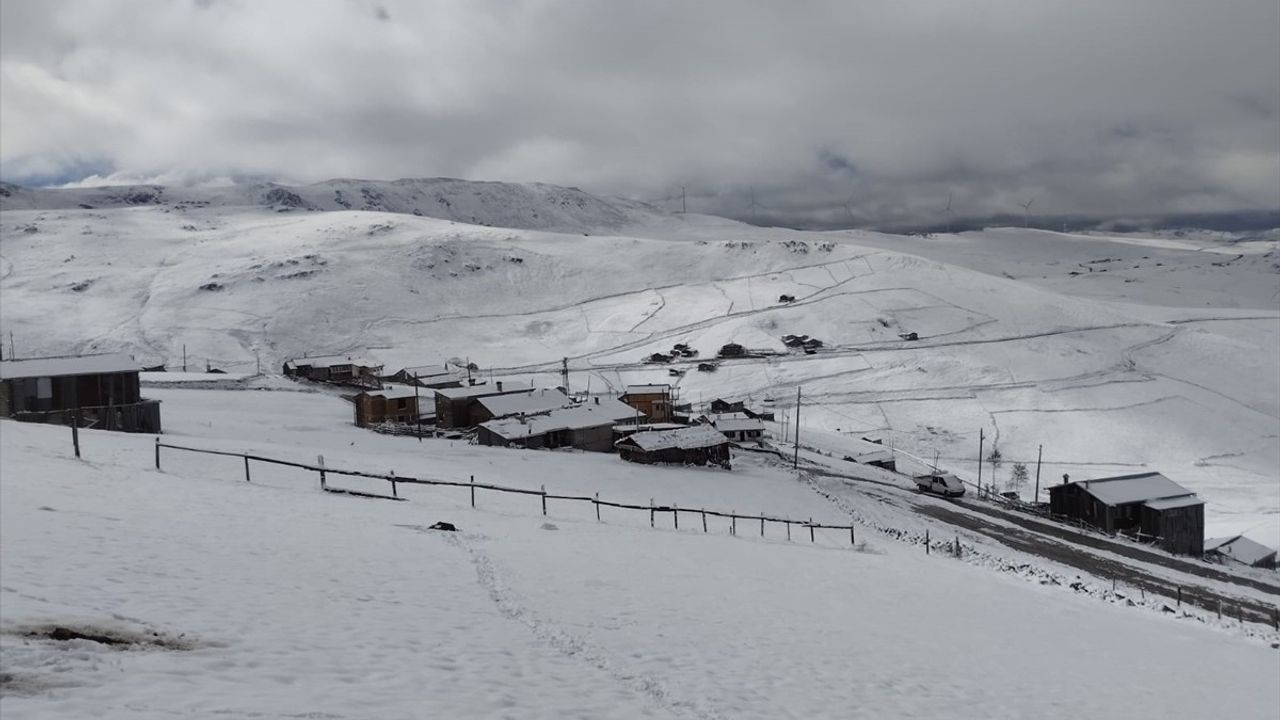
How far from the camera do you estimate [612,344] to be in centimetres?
15612

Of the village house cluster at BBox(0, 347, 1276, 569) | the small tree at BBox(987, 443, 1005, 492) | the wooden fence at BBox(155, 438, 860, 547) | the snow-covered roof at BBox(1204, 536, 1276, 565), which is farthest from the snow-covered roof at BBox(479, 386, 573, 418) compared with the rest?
the snow-covered roof at BBox(1204, 536, 1276, 565)

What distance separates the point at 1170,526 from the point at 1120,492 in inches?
161

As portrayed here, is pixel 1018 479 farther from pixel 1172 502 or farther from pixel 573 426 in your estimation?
pixel 573 426

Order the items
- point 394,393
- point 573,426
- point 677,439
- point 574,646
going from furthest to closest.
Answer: point 394,393 → point 573,426 → point 677,439 → point 574,646

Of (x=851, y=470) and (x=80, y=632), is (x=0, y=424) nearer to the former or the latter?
(x=80, y=632)

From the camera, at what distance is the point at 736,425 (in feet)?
262

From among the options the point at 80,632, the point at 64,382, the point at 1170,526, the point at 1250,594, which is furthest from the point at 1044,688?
the point at 64,382

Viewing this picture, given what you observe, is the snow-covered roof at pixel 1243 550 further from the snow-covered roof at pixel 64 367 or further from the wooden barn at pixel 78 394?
the snow-covered roof at pixel 64 367

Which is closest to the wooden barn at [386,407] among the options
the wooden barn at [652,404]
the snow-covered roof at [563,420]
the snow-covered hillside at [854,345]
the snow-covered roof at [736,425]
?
the snow-covered roof at [563,420]

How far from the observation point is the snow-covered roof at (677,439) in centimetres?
5849

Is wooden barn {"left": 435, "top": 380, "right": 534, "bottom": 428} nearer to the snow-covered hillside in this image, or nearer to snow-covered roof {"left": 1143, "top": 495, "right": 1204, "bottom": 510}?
the snow-covered hillside

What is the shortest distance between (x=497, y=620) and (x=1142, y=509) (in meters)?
58.8

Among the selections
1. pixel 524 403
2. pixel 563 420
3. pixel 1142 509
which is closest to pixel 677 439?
pixel 563 420

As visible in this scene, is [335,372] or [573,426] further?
[335,372]
